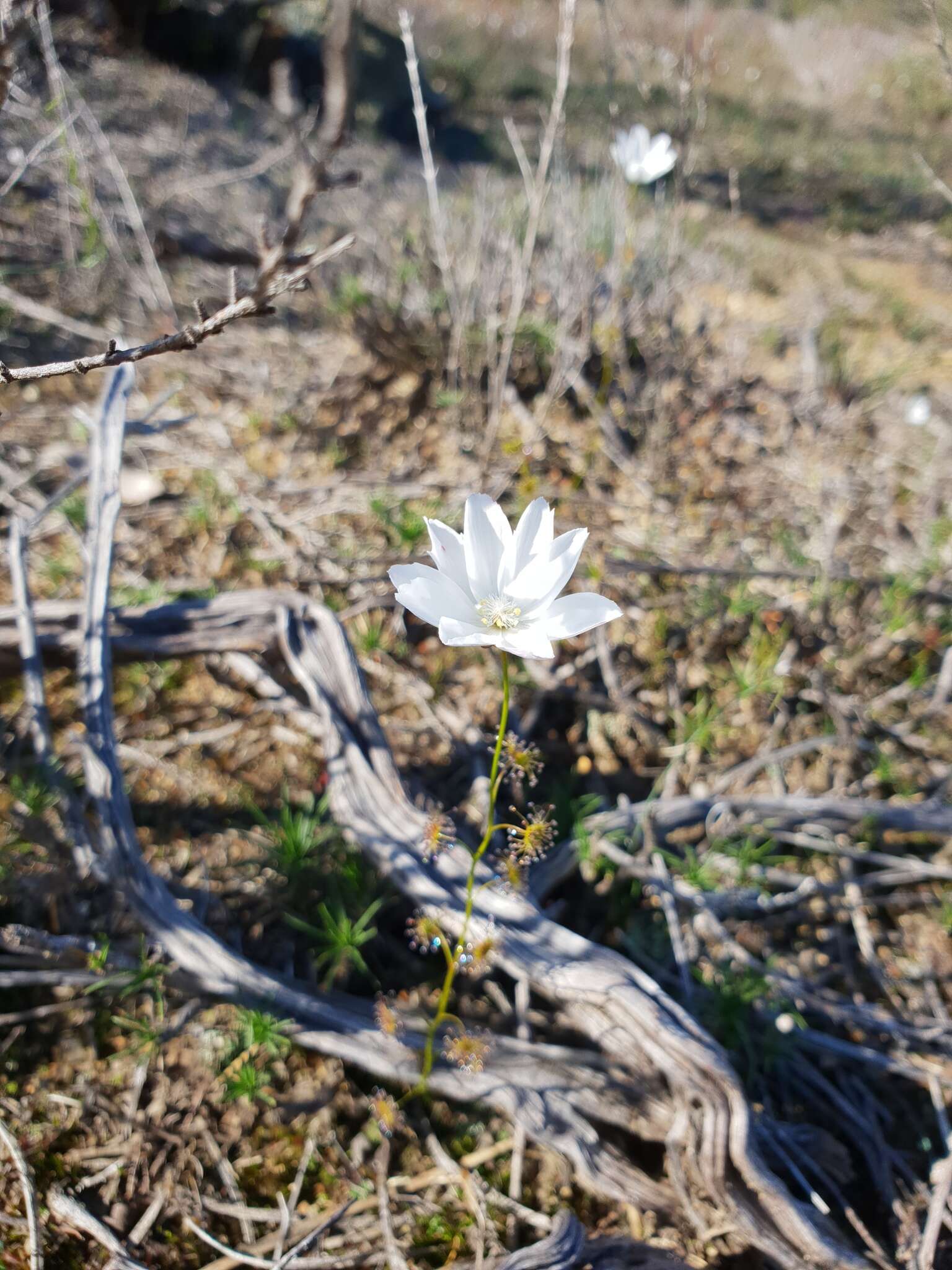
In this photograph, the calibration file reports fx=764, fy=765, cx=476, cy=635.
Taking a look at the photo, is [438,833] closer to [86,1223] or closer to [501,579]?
[501,579]

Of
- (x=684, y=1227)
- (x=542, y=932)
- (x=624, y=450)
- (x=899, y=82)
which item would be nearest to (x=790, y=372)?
(x=624, y=450)

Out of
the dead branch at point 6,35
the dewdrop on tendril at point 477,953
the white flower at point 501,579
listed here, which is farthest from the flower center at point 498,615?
the dead branch at point 6,35

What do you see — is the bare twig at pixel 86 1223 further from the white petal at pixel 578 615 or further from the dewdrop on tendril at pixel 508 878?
the white petal at pixel 578 615

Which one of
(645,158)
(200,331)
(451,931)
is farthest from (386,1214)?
(645,158)

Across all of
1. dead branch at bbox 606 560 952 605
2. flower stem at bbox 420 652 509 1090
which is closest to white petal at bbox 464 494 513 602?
flower stem at bbox 420 652 509 1090

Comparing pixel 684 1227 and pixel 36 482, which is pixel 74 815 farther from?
pixel 36 482

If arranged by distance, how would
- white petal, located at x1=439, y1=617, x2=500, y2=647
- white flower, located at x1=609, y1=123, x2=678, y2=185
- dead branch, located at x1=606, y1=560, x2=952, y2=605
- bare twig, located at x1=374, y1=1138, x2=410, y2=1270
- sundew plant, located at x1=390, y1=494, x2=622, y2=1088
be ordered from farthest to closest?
1. white flower, located at x1=609, y1=123, x2=678, y2=185
2. dead branch, located at x1=606, y1=560, x2=952, y2=605
3. bare twig, located at x1=374, y1=1138, x2=410, y2=1270
4. sundew plant, located at x1=390, y1=494, x2=622, y2=1088
5. white petal, located at x1=439, y1=617, x2=500, y2=647

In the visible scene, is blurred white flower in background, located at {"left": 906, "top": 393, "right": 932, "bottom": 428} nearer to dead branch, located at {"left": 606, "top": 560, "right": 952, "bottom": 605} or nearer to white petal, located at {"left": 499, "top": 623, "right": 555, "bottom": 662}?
dead branch, located at {"left": 606, "top": 560, "right": 952, "bottom": 605}

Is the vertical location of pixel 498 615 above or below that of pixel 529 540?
below
